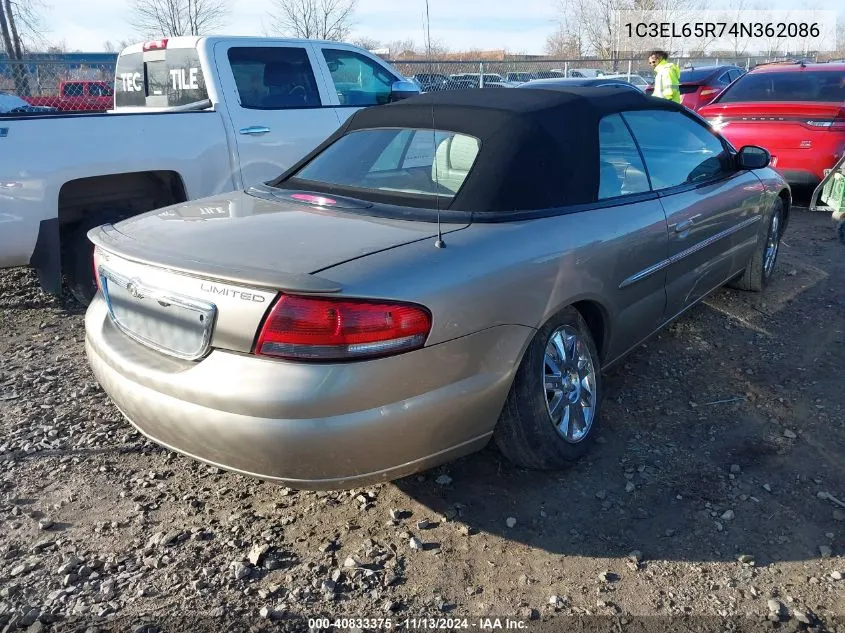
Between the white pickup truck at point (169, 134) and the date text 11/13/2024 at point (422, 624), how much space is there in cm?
330

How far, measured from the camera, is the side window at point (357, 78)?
262 inches

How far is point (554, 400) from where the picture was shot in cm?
311

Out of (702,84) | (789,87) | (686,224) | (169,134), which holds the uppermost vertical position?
(169,134)

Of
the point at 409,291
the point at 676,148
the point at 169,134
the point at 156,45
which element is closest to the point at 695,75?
the point at 156,45

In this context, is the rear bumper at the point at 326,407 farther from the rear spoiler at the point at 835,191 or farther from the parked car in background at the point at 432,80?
the parked car in background at the point at 432,80

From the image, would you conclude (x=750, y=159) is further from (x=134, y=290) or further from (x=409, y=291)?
(x=134, y=290)

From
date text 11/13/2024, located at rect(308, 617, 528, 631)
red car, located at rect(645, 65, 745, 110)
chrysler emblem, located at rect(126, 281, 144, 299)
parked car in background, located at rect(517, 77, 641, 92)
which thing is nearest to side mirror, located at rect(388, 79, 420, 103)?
parked car in background, located at rect(517, 77, 641, 92)

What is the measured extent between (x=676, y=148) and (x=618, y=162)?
2.77 ft

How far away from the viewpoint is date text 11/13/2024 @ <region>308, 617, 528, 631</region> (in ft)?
7.70

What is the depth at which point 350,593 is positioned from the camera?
8.21 feet

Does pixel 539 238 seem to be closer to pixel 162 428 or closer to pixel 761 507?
pixel 761 507

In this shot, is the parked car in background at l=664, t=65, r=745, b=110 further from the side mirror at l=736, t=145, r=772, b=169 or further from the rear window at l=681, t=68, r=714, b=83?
the side mirror at l=736, t=145, r=772, b=169

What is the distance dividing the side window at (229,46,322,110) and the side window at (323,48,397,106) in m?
0.28

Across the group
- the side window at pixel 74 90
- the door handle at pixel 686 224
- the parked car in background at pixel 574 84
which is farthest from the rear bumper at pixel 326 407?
the side window at pixel 74 90
